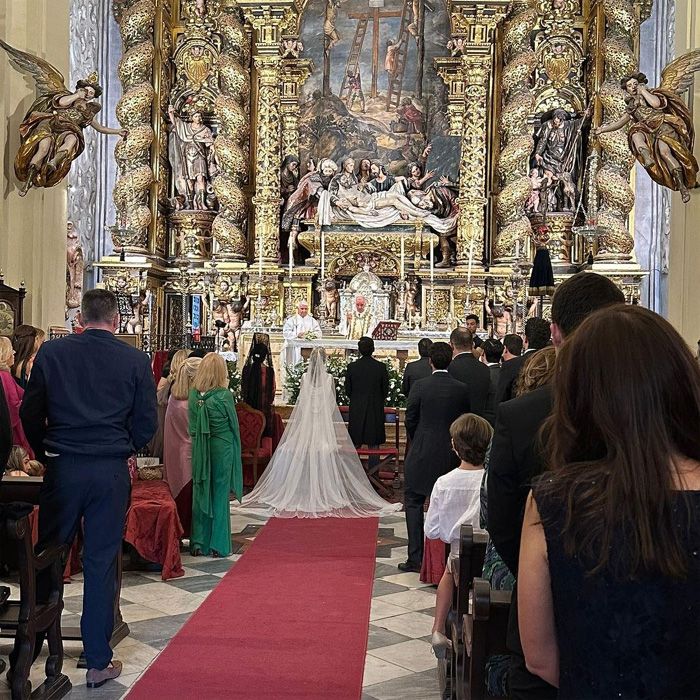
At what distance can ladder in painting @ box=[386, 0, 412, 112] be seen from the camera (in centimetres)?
2025

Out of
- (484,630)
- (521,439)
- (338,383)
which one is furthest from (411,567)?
(338,383)

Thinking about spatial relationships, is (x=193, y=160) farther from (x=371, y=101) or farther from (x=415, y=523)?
(x=415, y=523)

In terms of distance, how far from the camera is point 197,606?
22.1 ft

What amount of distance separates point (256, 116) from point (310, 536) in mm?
12730

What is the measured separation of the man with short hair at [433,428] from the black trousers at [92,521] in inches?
118

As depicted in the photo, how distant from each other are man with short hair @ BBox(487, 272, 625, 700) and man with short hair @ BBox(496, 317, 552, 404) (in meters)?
1.56

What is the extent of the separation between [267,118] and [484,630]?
1757cm

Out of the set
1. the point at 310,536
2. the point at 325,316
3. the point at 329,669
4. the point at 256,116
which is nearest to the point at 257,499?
the point at 310,536

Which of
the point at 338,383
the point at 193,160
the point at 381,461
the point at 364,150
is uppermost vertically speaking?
the point at 364,150

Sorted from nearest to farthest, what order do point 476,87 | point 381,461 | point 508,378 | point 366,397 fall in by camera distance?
point 508,378
point 366,397
point 381,461
point 476,87

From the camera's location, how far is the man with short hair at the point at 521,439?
307 centimetres

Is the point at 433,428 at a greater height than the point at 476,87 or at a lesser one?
lesser

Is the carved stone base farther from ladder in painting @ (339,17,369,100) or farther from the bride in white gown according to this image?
the bride in white gown

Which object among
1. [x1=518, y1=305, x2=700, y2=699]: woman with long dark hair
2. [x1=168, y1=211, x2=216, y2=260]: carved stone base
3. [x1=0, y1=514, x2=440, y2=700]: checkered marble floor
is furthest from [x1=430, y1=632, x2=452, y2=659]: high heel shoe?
[x1=168, y1=211, x2=216, y2=260]: carved stone base
